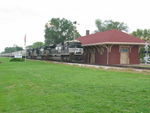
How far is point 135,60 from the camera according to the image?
101 feet

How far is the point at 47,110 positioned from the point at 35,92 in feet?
9.14

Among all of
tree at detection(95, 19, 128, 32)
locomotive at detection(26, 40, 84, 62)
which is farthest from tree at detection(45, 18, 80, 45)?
locomotive at detection(26, 40, 84, 62)

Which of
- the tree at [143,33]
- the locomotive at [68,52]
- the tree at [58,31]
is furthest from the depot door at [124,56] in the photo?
the tree at [58,31]

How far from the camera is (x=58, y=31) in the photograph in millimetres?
70625

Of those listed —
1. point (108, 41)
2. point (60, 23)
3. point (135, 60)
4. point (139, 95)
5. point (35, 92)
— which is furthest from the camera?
point (60, 23)

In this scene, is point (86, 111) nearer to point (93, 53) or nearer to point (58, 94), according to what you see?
point (58, 94)

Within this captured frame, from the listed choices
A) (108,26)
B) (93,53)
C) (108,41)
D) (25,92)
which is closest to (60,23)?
(108,26)

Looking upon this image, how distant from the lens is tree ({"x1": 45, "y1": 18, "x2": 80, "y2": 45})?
69625 millimetres

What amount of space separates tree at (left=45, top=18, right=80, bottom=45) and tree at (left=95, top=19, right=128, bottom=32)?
1347 cm

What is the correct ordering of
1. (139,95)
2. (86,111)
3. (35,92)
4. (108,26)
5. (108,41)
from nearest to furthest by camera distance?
(86,111), (139,95), (35,92), (108,41), (108,26)

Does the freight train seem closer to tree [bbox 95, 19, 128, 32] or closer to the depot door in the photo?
the depot door

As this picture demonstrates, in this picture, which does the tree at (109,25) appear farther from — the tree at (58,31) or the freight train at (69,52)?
the freight train at (69,52)

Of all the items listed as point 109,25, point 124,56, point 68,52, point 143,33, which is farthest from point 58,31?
point 124,56

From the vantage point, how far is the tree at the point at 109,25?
77.9 m
